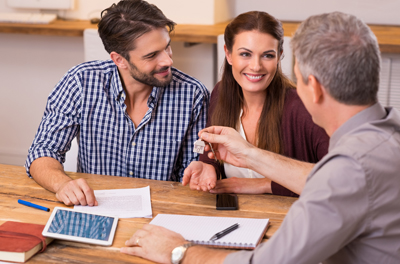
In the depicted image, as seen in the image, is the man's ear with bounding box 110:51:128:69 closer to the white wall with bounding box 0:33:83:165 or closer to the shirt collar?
the shirt collar

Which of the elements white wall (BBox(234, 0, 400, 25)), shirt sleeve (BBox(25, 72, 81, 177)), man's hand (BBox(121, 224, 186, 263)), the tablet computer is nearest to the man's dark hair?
shirt sleeve (BBox(25, 72, 81, 177))

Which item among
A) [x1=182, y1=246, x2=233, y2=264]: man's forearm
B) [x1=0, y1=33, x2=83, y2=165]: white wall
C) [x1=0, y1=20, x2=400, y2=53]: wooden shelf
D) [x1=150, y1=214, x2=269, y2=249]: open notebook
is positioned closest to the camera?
[x1=182, y1=246, x2=233, y2=264]: man's forearm

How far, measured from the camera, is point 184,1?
3.28 m

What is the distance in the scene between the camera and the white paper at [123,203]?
1.46 meters

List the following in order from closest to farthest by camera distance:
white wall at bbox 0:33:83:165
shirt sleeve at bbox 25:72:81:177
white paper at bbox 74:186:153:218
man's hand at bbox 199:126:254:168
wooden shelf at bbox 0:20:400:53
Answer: white paper at bbox 74:186:153:218 → man's hand at bbox 199:126:254:168 → shirt sleeve at bbox 25:72:81:177 → wooden shelf at bbox 0:20:400:53 → white wall at bbox 0:33:83:165

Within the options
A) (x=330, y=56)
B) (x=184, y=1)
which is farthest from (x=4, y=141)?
(x=330, y=56)

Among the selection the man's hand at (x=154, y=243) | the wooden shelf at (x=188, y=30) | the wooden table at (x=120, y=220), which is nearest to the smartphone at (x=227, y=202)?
the wooden table at (x=120, y=220)

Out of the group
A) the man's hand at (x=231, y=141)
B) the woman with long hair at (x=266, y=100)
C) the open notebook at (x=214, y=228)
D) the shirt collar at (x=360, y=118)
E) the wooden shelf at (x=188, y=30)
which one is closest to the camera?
the shirt collar at (x=360, y=118)

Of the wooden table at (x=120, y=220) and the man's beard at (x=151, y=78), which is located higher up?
the man's beard at (x=151, y=78)

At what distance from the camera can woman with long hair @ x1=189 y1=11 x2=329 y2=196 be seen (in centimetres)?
178

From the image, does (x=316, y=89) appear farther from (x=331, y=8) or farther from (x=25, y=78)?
(x=25, y=78)

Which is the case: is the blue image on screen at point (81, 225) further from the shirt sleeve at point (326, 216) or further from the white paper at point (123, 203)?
the shirt sleeve at point (326, 216)

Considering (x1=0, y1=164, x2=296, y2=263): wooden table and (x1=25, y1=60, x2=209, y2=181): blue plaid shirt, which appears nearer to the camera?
(x1=0, y1=164, x2=296, y2=263): wooden table

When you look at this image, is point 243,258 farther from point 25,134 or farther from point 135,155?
point 25,134
